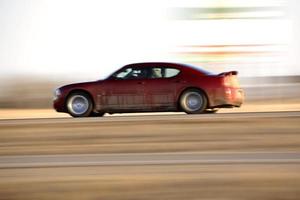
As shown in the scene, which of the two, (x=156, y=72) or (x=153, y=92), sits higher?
(x=156, y=72)

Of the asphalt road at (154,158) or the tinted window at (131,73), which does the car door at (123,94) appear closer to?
the tinted window at (131,73)

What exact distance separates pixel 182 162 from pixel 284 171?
152cm

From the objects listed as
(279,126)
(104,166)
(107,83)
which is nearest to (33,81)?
(107,83)

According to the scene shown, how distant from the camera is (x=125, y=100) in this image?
57.1ft

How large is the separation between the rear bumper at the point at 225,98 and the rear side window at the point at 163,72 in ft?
3.42

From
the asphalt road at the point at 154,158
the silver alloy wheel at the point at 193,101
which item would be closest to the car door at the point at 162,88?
the silver alloy wheel at the point at 193,101

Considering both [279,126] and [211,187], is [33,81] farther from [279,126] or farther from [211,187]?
[211,187]

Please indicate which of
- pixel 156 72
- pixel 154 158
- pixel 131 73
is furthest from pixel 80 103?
pixel 154 158

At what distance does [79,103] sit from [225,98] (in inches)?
131

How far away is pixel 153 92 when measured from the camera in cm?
1722

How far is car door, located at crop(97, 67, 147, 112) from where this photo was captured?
17.3m

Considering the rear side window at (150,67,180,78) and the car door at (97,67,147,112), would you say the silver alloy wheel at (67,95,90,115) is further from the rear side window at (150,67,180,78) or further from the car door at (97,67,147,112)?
the rear side window at (150,67,180,78)

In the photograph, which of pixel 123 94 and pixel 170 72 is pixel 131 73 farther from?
pixel 170 72

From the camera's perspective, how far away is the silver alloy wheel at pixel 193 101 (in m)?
16.9
